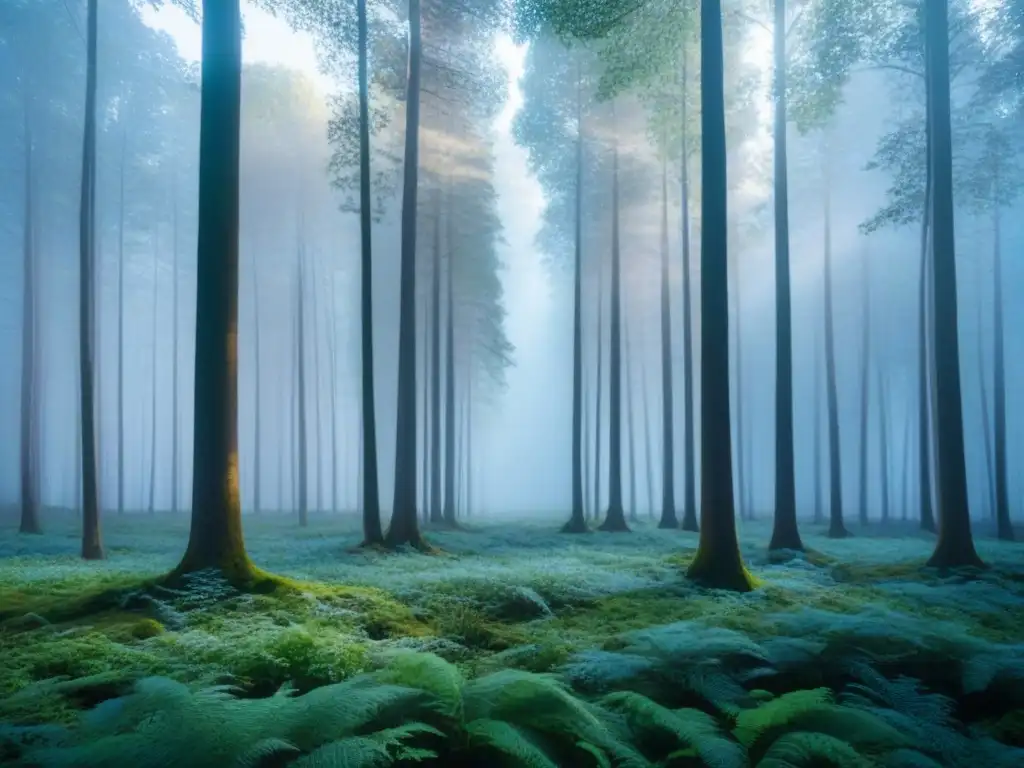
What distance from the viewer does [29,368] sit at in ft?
59.2

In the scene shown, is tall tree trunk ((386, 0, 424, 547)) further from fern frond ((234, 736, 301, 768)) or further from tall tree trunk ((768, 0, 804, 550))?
fern frond ((234, 736, 301, 768))

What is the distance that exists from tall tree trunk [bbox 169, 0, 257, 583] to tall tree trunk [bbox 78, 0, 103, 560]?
→ 5666 millimetres

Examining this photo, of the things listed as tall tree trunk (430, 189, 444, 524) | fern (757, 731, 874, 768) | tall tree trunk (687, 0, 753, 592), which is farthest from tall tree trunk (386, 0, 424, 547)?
fern (757, 731, 874, 768)

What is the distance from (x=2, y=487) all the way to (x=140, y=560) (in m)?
30.2

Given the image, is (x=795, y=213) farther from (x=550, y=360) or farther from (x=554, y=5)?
(x=550, y=360)

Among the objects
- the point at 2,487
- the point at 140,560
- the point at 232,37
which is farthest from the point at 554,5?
the point at 2,487

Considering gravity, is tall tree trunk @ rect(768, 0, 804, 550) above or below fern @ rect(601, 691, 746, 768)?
above

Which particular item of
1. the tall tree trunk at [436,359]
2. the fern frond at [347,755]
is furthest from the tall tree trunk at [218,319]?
the tall tree trunk at [436,359]

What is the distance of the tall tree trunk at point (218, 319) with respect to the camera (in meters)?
6.76

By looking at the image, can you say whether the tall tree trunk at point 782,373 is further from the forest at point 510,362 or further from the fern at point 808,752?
the fern at point 808,752

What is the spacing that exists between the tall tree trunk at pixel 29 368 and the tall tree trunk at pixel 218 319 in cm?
1372

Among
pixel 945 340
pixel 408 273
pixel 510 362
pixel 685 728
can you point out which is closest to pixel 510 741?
pixel 685 728

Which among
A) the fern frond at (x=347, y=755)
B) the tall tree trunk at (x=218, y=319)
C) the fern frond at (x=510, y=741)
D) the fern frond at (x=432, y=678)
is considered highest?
the tall tree trunk at (x=218, y=319)

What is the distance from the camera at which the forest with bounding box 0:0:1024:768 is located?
356 centimetres
